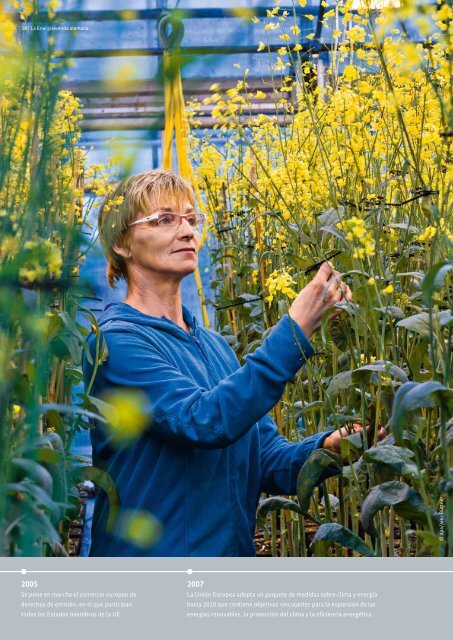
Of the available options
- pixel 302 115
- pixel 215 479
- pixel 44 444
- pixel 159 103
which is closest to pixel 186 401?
pixel 215 479

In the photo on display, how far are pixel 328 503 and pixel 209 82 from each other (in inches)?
107

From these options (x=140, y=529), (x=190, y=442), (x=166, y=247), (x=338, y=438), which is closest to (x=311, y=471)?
(x=338, y=438)

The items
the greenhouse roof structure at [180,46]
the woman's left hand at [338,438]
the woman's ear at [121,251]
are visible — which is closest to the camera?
the woman's left hand at [338,438]

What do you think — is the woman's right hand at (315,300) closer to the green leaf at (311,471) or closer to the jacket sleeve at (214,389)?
the jacket sleeve at (214,389)

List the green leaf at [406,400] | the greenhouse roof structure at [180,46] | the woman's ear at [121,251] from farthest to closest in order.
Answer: the greenhouse roof structure at [180,46]
the woman's ear at [121,251]
the green leaf at [406,400]

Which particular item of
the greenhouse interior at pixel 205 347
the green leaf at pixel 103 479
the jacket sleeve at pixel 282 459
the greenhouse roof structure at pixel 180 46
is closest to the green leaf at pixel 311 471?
the greenhouse interior at pixel 205 347

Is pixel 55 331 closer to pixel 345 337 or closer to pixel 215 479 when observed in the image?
pixel 215 479

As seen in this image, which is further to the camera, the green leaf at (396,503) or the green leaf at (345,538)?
the green leaf at (345,538)

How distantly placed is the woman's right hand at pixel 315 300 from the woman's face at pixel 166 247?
0.40 m

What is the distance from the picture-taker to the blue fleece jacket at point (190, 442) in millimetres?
1771

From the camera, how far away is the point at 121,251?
2.25 m

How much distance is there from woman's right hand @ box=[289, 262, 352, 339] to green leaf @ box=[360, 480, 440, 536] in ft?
1.06

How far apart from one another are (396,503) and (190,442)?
43 cm

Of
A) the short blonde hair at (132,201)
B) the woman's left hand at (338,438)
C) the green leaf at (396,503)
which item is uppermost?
the short blonde hair at (132,201)
